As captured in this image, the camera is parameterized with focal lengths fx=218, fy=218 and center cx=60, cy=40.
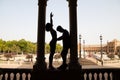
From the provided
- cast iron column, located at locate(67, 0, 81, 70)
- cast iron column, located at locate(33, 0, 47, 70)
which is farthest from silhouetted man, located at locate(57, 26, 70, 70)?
cast iron column, located at locate(33, 0, 47, 70)

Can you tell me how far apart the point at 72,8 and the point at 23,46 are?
149605 millimetres

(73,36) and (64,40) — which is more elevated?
(73,36)

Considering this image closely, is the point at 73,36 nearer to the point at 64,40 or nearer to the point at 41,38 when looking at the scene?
the point at 64,40

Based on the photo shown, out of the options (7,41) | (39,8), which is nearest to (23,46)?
(7,41)

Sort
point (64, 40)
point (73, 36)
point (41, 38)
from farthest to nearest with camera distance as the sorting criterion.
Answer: point (41, 38)
point (73, 36)
point (64, 40)

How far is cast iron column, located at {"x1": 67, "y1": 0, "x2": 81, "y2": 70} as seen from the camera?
1082cm

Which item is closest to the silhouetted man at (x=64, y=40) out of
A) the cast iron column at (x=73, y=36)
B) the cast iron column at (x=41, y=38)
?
the cast iron column at (x=73, y=36)

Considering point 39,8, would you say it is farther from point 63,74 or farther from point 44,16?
point 63,74

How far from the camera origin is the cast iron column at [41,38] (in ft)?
35.9

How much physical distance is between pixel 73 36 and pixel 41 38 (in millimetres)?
1637

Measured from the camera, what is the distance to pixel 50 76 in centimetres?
1019

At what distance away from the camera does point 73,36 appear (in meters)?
10.9

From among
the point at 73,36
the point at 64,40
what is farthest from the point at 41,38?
the point at 73,36

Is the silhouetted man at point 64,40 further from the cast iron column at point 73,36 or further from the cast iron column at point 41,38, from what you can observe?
the cast iron column at point 41,38
